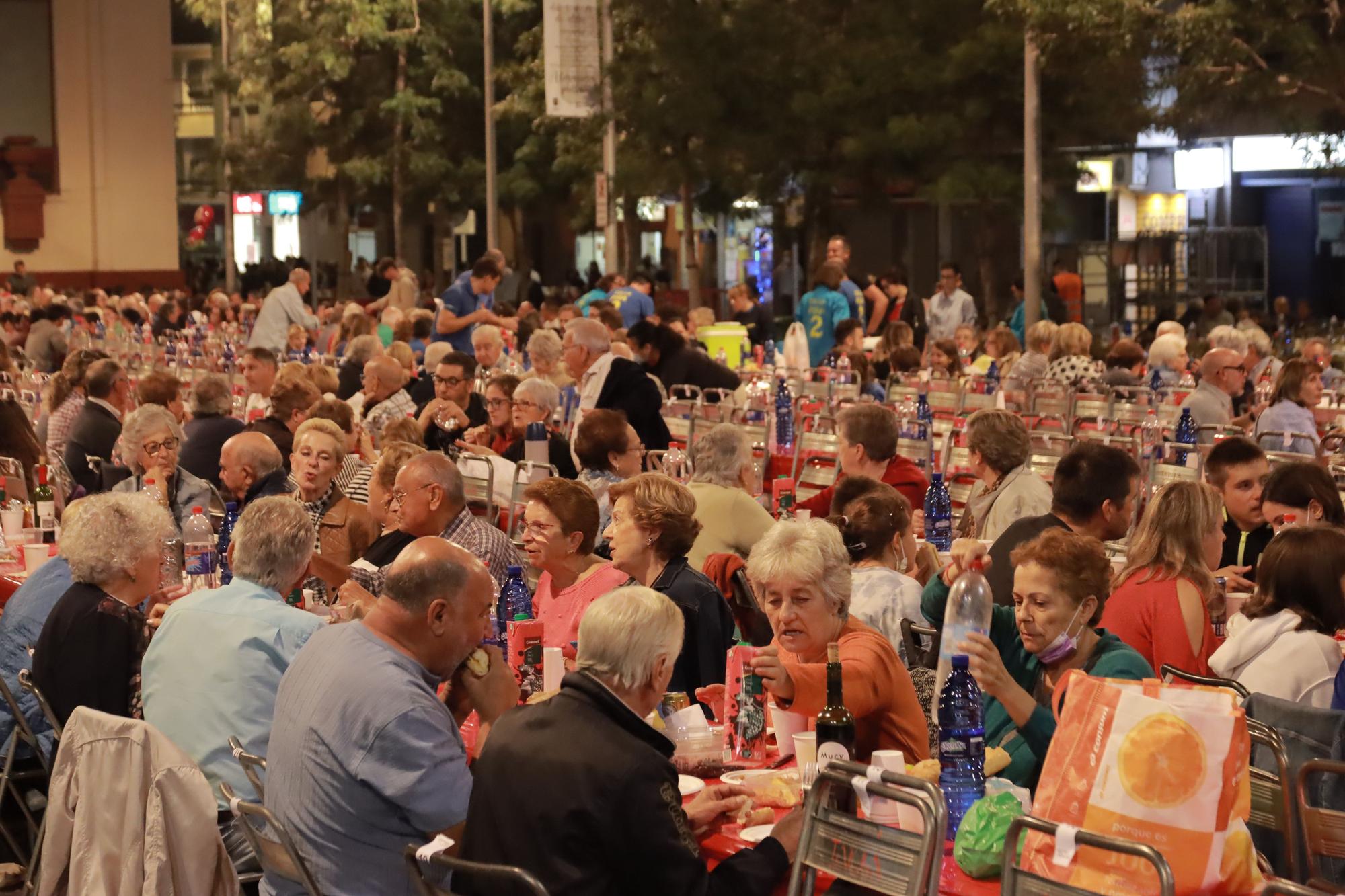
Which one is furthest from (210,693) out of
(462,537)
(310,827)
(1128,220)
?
(1128,220)

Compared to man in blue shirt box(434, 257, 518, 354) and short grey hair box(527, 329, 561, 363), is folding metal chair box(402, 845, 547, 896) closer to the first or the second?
short grey hair box(527, 329, 561, 363)

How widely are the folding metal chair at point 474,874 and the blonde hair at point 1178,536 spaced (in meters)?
2.46

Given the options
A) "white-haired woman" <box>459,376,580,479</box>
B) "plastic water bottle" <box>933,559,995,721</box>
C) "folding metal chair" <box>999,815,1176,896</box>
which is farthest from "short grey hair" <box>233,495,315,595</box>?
"white-haired woman" <box>459,376,580,479</box>

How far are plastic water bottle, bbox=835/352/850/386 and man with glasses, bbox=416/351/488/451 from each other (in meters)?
3.34

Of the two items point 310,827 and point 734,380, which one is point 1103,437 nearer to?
point 734,380

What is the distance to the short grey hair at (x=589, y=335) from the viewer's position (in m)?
11.0

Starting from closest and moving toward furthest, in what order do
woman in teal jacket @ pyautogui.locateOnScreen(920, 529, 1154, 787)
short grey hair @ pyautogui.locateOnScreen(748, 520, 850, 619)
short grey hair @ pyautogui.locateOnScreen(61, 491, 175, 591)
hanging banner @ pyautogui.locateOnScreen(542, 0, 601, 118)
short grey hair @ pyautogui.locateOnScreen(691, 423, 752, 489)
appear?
woman in teal jacket @ pyautogui.locateOnScreen(920, 529, 1154, 787)
short grey hair @ pyautogui.locateOnScreen(748, 520, 850, 619)
short grey hair @ pyautogui.locateOnScreen(61, 491, 175, 591)
short grey hair @ pyautogui.locateOnScreen(691, 423, 752, 489)
hanging banner @ pyautogui.locateOnScreen(542, 0, 601, 118)

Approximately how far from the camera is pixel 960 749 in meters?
4.04

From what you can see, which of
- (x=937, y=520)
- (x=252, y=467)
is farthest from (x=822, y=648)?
(x=252, y=467)

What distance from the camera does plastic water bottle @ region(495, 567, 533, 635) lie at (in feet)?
20.5

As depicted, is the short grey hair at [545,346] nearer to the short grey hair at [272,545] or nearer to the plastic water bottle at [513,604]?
the plastic water bottle at [513,604]

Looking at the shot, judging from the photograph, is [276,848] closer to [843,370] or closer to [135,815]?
[135,815]

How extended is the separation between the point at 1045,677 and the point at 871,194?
62.0ft

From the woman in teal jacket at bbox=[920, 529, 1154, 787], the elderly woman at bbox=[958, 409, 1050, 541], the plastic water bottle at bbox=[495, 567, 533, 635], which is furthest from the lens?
the elderly woman at bbox=[958, 409, 1050, 541]
